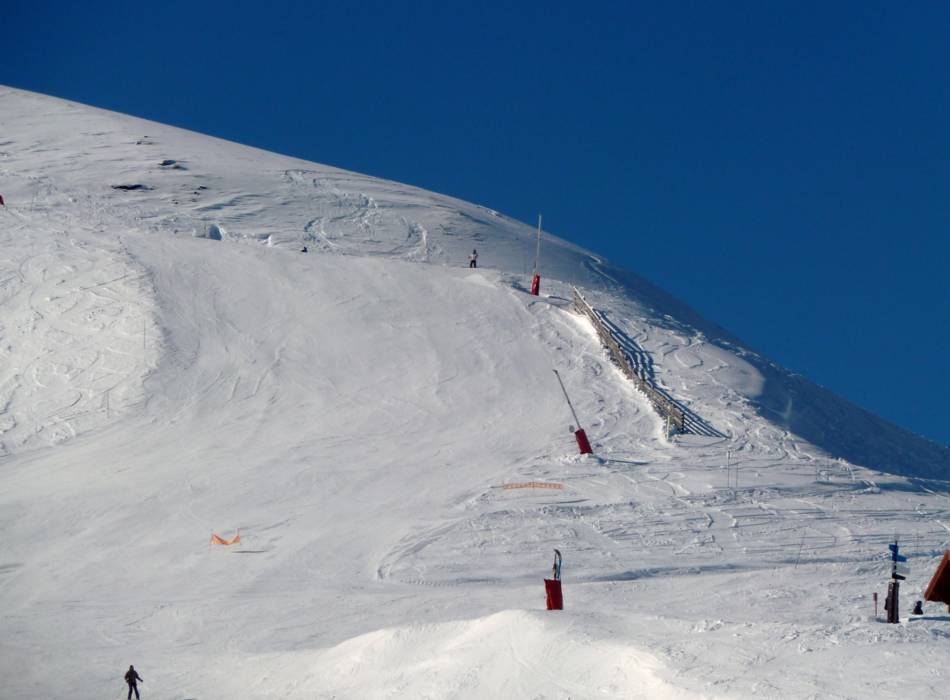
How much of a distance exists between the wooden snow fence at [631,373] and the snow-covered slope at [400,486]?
0.37 meters

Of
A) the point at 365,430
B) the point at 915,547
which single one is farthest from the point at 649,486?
the point at 365,430

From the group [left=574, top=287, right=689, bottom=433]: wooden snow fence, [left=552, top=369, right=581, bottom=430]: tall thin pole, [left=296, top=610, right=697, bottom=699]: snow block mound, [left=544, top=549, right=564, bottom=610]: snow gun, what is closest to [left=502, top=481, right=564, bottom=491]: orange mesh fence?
[left=552, top=369, right=581, bottom=430]: tall thin pole

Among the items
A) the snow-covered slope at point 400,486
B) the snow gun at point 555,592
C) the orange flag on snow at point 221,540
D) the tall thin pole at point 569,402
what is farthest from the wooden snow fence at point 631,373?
the snow gun at point 555,592

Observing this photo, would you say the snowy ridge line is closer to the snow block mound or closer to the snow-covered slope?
the snow-covered slope

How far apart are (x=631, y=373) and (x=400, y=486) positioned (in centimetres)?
855

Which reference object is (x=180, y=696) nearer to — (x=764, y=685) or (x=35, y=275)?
(x=764, y=685)

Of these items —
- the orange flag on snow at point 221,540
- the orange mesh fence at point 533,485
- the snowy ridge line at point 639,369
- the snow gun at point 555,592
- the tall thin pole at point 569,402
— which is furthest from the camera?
the snowy ridge line at point 639,369

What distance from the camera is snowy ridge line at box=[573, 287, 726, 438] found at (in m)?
28.4

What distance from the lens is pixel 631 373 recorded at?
31.2 meters

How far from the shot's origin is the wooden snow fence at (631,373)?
2847cm

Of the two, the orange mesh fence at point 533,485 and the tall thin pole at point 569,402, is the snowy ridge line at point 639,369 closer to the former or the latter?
the tall thin pole at point 569,402

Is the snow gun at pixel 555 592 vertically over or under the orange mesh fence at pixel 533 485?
under

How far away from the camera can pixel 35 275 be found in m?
36.5

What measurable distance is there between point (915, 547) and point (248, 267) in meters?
22.1
